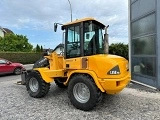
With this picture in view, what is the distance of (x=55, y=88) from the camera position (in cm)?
862

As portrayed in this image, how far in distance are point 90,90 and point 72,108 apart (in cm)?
89

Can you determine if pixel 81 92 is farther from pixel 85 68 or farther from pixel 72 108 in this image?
pixel 85 68

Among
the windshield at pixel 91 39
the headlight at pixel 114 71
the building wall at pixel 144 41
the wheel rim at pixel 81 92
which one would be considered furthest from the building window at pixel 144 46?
the wheel rim at pixel 81 92

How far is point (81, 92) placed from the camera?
233 inches

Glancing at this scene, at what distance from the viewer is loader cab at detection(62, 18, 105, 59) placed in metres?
5.96

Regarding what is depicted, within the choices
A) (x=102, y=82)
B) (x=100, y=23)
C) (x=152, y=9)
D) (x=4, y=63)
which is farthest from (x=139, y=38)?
(x=4, y=63)

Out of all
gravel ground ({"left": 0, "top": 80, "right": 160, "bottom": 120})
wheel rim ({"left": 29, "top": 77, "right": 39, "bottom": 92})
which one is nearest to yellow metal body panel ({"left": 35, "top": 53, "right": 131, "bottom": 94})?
gravel ground ({"left": 0, "top": 80, "right": 160, "bottom": 120})

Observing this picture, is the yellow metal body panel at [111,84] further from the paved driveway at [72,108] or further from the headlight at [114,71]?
the paved driveway at [72,108]

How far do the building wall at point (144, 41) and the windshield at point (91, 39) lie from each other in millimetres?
3404

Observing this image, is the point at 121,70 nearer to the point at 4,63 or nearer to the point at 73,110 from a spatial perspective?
the point at 73,110

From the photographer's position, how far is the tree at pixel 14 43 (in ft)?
137

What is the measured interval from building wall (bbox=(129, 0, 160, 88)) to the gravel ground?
5.92 feet

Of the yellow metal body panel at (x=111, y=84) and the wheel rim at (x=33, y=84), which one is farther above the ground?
the yellow metal body panel at (x=111, y=84)

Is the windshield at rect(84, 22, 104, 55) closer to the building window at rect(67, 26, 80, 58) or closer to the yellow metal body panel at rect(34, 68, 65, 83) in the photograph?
the building window at rect(67, 26, 80, 58)
